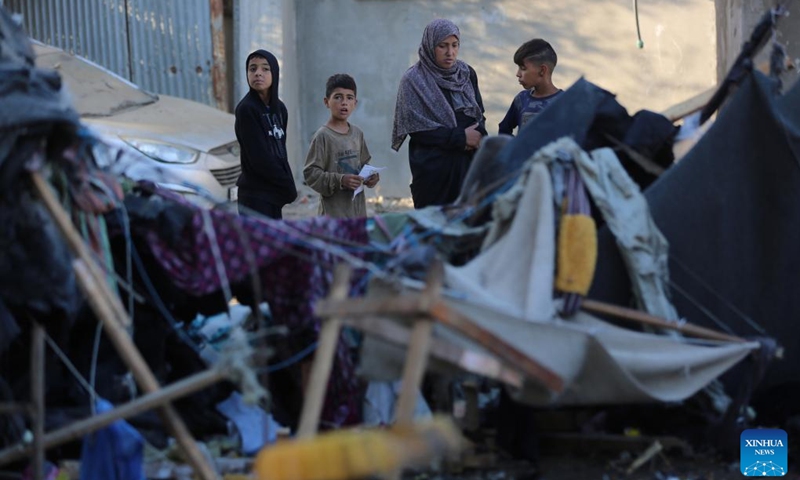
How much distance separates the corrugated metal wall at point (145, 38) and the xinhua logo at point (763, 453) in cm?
885

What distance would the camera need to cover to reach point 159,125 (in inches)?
386

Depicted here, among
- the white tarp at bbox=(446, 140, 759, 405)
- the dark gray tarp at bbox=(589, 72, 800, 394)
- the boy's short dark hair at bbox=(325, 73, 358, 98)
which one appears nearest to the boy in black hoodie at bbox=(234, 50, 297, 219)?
the boy's short dark hair at bbox=(325, 73, 358, 98)

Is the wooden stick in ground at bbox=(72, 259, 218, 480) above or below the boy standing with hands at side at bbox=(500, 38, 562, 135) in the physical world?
below

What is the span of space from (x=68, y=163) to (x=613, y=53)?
30.3 ft

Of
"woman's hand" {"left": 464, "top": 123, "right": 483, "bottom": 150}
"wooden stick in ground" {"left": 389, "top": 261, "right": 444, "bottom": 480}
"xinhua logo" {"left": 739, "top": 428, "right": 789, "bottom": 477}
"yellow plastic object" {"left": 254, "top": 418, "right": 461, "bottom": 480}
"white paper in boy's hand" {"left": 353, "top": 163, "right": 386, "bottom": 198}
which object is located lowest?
"xinhua logo" {"left": 739, "top": 428, "right": 789, "bottom": 477}

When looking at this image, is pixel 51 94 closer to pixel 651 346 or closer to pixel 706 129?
pixel 651 346

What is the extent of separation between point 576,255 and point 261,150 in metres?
3.16

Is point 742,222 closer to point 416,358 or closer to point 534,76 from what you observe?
point 534,76

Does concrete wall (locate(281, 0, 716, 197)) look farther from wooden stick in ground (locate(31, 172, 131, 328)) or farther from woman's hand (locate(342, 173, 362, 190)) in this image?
wooden stick in ground (locate(31, 172, 131, 328))

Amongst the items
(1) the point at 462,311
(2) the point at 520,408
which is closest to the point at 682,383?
(2) the point at 520,408

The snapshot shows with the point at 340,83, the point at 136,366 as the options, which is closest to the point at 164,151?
the point at 340,83

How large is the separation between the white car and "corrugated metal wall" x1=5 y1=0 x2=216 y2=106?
2615mm

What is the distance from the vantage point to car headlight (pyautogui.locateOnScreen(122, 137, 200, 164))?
30.7 ft

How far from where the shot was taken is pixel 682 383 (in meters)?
5.34
